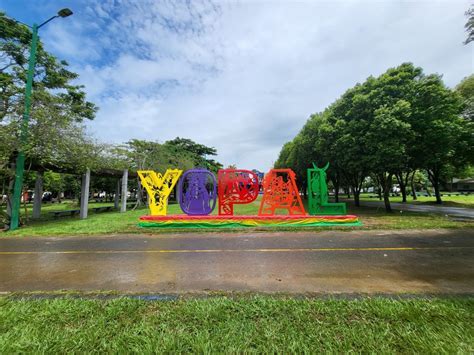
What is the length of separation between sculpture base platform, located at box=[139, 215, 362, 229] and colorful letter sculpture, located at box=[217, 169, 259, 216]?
94 cm

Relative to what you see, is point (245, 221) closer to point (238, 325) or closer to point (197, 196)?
point (197, 196)

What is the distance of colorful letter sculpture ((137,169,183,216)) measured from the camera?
1119 centimetres

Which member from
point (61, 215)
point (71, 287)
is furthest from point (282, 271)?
point (61, 215)

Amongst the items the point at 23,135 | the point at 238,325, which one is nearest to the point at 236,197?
the point at 238,325

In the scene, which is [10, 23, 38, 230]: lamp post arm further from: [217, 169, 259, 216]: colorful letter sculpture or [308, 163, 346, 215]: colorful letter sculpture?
[308, 163, 346, 215]: colorful letter sculpture

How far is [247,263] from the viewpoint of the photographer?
206 inches

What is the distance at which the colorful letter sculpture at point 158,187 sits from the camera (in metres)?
11.2

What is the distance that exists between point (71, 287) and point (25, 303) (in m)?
0.75

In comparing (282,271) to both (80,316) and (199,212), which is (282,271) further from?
(199,212)

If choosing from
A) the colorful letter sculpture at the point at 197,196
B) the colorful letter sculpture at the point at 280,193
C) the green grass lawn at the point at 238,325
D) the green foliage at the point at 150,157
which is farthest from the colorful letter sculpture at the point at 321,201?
the green foliage at the point at 150,157

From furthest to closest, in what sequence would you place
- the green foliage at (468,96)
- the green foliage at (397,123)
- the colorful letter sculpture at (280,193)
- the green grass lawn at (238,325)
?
the green foliage at (468,96) → the green foliage at (397,123) → the colorful letter sculpture at (280,193) → the green grass lawn at (238,325)

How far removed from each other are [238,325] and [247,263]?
257 cm

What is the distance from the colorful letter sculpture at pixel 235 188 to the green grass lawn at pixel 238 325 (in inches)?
296

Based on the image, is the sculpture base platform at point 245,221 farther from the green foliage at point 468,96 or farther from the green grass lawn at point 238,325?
the green foliage at point 468,96
